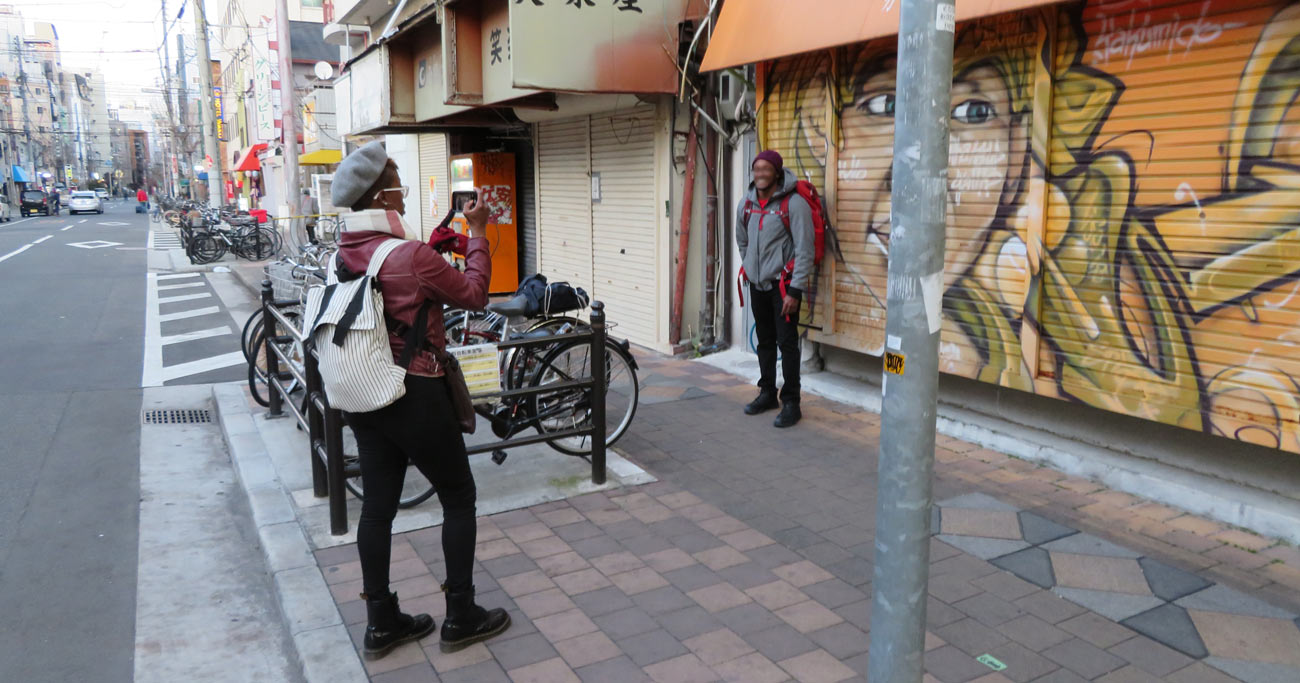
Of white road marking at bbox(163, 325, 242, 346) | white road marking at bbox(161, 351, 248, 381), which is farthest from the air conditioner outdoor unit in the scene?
white road marking at bbox(163, 325, 242, 346)

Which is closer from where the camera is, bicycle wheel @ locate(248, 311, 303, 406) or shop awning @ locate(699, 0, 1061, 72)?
shop awning @ locate(699, 0, 1061, 72)

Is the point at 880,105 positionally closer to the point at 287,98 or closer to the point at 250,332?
the point at 250,332

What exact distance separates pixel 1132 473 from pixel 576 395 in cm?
323

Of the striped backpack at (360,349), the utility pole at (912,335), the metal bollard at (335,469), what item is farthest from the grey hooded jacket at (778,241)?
the utility pole at (912,335)

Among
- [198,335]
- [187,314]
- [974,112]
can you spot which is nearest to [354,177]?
[974,112]

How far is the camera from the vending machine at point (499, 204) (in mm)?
13133

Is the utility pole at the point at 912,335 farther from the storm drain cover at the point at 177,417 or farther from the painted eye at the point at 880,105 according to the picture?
the storm drain cover at the point at 177,417

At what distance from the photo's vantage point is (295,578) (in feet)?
14.1

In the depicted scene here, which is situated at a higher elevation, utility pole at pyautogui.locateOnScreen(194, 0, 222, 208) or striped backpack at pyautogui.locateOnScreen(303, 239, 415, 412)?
utility pole at pyautogui.locateOnScreen(194, 0, 222, 208)

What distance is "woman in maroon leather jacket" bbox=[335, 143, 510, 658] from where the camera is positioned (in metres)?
3.46

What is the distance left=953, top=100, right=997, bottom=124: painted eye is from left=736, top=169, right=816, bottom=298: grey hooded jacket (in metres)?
1.16

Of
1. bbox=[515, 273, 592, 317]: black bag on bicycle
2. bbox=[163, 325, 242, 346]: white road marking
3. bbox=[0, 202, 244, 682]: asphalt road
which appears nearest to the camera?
bbox=[0, 202, 244, 682]: asphalt road

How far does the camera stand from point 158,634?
4.11m

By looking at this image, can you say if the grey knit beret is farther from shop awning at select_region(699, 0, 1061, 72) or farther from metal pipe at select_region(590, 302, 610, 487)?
shop awning at select_region(699, 0, 1061, 72)
